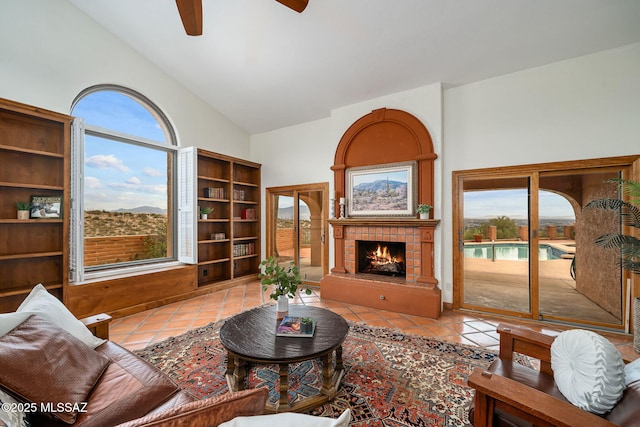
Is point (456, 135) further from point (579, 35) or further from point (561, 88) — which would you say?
point (579, 35)

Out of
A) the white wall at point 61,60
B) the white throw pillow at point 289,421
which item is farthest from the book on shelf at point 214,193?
the white throw pillow at point 289,421

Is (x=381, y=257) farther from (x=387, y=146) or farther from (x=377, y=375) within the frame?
(x=377, y=375)

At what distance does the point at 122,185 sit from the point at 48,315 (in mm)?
2973

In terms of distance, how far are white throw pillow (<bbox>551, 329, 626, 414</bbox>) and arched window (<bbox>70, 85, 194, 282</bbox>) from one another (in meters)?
4.33

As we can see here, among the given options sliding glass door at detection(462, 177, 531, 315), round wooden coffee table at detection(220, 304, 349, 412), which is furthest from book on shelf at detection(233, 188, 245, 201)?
sliding glass door at detection(462, 177, 531, 315)

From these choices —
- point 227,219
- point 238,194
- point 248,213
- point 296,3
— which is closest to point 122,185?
point 227,219

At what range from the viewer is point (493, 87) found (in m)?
3.49

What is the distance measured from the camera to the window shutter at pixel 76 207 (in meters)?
3.04

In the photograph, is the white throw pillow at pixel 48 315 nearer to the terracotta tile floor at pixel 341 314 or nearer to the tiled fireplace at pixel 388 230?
the terracotta tile floor at pixel 341 314

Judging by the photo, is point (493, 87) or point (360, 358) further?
point (493, 87)

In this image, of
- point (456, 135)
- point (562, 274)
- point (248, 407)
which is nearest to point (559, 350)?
point (248, 407)

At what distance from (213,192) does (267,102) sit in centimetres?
186

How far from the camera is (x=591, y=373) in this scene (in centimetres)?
109

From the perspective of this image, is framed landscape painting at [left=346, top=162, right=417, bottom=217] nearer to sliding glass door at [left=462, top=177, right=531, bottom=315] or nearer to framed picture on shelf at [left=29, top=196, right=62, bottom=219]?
sliding glass door at [left=462, top=177, right=531, bottom=315]
